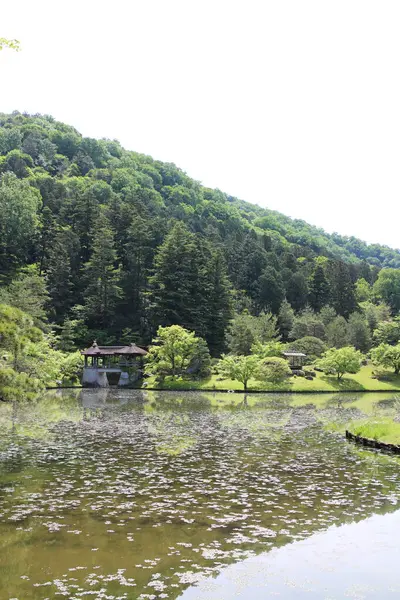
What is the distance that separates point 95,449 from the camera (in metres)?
19.6

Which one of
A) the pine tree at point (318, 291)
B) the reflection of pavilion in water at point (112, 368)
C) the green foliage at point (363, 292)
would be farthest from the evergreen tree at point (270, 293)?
the reflection of pavilion in water at point (112, 368)

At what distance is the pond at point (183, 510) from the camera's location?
27.5 feet

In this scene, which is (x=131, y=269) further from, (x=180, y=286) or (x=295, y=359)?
(x=295, y=359)

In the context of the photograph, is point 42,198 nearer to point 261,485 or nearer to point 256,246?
point 256,246

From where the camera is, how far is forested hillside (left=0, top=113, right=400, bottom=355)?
233ft

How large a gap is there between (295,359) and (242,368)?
12326 mm

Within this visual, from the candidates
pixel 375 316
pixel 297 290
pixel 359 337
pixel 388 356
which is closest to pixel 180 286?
pixel 359 337

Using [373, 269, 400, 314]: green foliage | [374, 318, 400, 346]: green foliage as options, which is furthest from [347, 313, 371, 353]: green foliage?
[373, 269, 400, 314]: green foliage

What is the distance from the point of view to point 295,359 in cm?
6100

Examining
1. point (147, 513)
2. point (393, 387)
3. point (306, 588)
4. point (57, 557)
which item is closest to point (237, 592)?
point (306, 588)

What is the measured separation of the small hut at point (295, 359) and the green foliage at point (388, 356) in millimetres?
7639

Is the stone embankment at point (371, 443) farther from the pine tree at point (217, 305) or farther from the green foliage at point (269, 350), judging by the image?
the pine tree at point (217, 305)

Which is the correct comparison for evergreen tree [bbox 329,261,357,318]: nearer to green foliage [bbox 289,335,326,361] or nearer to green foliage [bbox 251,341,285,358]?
green foliage [bbox 289,335,326,361]

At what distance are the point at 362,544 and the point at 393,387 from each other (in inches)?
1854
